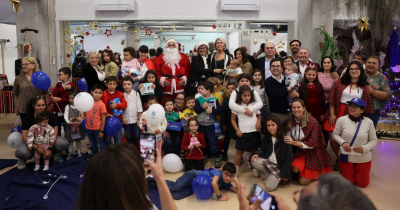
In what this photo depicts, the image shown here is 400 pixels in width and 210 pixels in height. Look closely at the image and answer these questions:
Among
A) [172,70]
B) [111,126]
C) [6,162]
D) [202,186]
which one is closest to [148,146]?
[202,186]

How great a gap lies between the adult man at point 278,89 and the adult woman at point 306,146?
0.99 feet

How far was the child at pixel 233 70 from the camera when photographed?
478cm

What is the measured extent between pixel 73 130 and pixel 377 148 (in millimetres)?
5137

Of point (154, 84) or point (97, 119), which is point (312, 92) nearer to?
point (154, 84)

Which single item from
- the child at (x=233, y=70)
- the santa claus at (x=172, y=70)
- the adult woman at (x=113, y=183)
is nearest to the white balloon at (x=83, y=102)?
the santa claus at (x=172, y=70)

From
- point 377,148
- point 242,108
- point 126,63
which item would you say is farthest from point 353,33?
point 126,63

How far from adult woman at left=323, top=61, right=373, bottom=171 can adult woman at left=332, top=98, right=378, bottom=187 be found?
325 millimetres

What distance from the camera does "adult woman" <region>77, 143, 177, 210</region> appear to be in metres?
1.02

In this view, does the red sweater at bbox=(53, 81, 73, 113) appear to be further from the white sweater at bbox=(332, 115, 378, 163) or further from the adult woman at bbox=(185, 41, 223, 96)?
the white sweater at bbox=(332, 115, 378, 163)

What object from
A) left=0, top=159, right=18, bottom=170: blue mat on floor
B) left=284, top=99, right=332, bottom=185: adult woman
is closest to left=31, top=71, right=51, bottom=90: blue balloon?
left=0, top=159, right=18, bottom=170: blue mat on floor

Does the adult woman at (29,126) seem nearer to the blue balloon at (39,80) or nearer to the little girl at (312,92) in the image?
the blue balloon at (39,80)

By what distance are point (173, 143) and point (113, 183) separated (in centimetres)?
351

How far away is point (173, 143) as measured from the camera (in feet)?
14.8

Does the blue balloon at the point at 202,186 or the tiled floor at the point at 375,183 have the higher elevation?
the blue balloon at the point at 202,186
